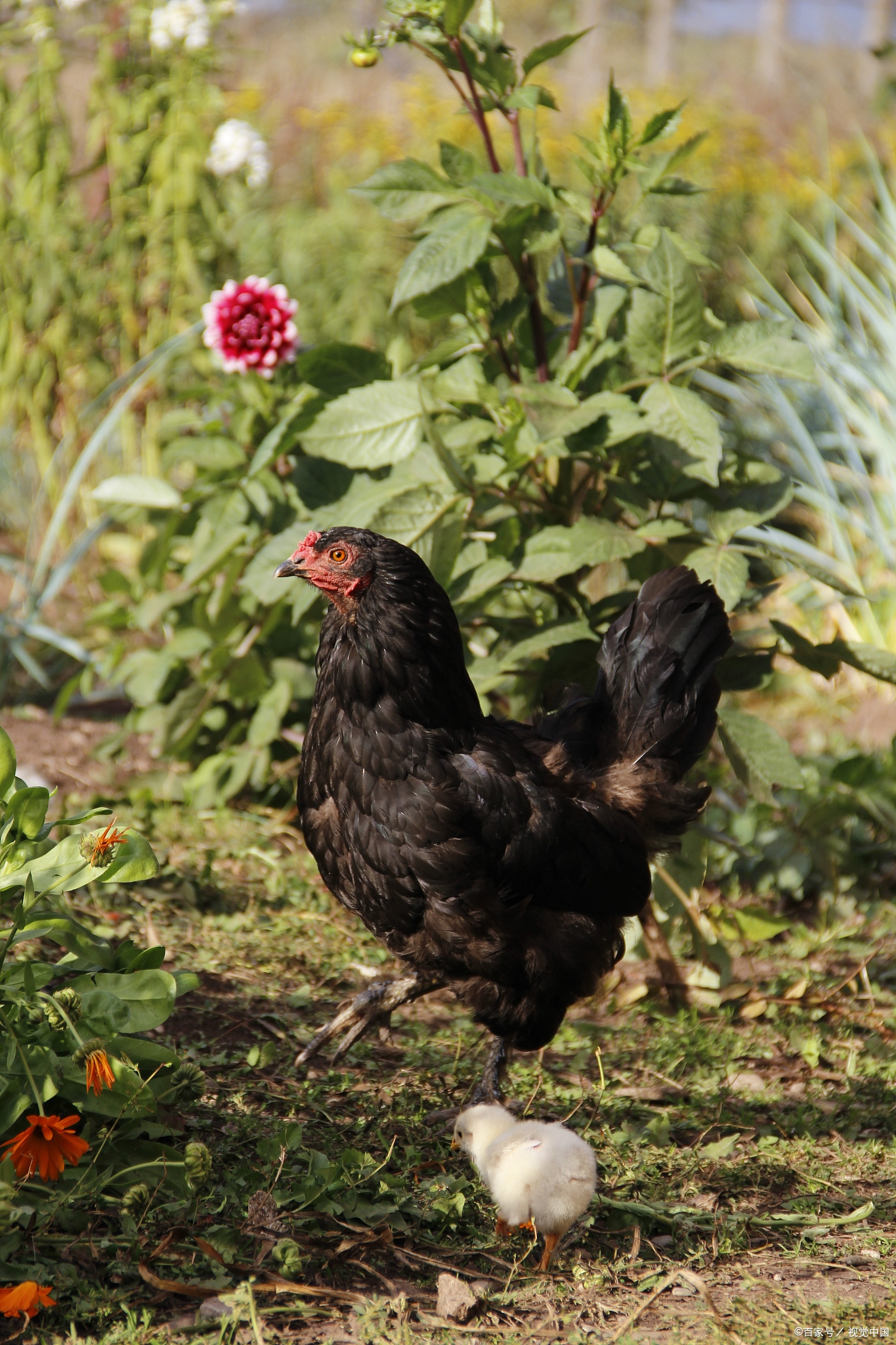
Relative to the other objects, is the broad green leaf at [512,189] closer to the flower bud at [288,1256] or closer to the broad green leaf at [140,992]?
the broad green leaf at [140,992]

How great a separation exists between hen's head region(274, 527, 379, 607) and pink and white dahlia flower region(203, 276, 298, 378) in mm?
1328

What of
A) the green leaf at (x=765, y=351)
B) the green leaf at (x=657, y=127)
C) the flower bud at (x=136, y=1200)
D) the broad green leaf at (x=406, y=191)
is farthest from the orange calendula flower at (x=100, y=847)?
the green leaf at (x=657, y=127)

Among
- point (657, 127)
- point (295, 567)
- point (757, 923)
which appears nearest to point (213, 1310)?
point (295, 567)

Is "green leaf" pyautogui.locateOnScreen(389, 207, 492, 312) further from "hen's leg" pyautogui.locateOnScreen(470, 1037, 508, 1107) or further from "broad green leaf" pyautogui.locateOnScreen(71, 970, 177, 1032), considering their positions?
"hen's leg" pyautogui.locateOnScreen(470, 1037, 508, 1107)

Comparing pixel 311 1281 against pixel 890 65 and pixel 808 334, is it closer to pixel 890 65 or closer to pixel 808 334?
pixel 808 334

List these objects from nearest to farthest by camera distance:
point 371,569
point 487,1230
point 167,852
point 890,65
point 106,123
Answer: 1. point 487,1230
2. point 371,569
3. point 167,852
4. point 106,123
5. point 890,65

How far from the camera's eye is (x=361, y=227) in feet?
27.8

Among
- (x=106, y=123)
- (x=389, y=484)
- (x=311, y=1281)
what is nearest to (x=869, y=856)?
(x=389, y=484)

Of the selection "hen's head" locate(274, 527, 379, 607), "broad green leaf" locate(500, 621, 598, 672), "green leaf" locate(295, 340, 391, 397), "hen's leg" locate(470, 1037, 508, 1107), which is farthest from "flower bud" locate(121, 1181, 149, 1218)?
"green leaf" locate(295, 340, 391, 397)

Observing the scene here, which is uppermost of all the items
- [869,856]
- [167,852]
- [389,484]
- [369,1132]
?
[389,484]

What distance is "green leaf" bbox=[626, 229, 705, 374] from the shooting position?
282 cm

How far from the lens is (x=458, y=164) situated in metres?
2.96

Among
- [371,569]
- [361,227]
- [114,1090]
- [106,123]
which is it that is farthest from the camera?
[361,227]

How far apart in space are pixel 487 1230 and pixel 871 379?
466cm
